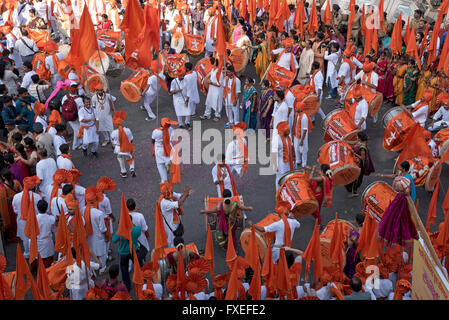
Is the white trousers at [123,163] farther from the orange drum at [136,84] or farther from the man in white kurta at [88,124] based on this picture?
the orange drum at [136,84]

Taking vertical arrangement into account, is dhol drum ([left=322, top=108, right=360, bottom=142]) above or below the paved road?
above

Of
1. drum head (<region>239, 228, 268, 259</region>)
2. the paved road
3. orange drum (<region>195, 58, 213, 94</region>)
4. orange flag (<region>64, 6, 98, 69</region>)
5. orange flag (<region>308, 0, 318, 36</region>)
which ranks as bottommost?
the paved road

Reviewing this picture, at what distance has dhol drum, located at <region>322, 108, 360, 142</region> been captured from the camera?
1012 cm

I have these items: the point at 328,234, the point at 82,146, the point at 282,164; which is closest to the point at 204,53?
the point at 82,146

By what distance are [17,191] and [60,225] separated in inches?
80.6

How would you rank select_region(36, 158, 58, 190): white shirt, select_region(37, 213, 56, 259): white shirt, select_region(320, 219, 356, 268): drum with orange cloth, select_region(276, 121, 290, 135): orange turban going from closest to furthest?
select_region(320, 219, 356, 268): drum with orange cloth → select_region(37, 213, 56, 259): white shirt → select_region(36, 158, 58, 190): white shirt → select_region(276, 121, 290, 135): orange turban

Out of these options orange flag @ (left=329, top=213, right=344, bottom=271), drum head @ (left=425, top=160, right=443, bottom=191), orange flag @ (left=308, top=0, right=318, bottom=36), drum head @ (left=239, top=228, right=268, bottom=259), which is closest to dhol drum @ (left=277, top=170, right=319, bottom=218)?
drum head @ (left=239, top=228, right=268, bottom=259)

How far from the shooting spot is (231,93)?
11898 millimetres

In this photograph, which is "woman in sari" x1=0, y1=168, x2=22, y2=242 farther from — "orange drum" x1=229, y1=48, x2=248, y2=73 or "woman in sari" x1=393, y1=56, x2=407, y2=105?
"woman in sari" x1=393, y1=56, x2=407, y2=105

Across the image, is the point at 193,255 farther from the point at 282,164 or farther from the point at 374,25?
the point at 374,25

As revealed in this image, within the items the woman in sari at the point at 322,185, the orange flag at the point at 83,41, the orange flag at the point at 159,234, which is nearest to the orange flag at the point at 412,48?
the woman in sari at the point at 322,185

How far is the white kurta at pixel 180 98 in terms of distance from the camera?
12.0 metres

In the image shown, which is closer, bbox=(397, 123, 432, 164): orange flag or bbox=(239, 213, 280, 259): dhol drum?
bbox=(239, 213, 280, 259): dhol drum

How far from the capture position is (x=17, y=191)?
8898 millimetres
